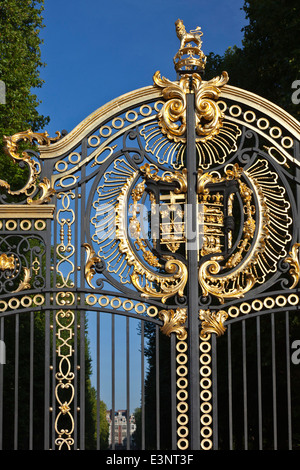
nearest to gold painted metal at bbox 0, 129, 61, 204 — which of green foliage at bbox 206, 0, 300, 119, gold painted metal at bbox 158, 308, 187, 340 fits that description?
gold painted metal at bbox 158, 308, 187, 340

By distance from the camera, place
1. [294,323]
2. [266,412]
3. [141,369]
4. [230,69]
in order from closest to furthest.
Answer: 1. [141,369]
2. [294,323]
3. [266,412]
4. [230,69]

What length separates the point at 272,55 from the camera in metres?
14.1

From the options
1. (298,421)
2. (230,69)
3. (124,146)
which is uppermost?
(230,69)

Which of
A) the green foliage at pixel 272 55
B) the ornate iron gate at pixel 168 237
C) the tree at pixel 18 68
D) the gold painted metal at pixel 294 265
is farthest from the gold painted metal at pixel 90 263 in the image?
the tree at pixel 18 68

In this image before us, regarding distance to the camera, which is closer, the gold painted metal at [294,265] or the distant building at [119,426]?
the distant building at [119,426]

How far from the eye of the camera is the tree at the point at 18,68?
15555 millimetres

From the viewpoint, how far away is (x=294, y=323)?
13039 millimetres

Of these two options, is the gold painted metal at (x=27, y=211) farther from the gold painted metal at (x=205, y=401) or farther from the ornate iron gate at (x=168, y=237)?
the gold painted metal at (x=205, y=401)

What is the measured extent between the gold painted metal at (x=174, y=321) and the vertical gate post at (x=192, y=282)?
0.07 metres

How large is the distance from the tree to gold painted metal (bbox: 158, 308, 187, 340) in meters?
7.94

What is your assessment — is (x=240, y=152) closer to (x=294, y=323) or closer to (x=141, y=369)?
(x=141, y=369)
